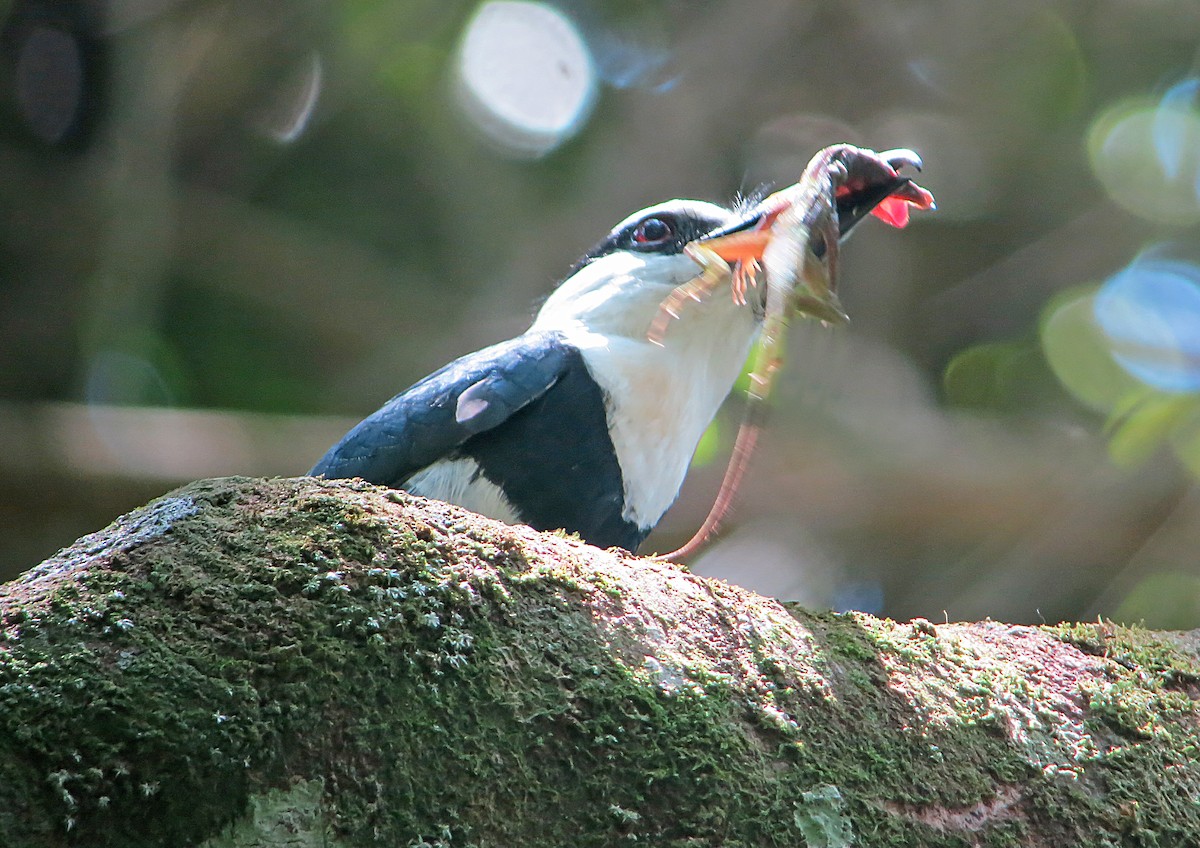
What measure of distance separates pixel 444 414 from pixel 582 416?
1.41ft

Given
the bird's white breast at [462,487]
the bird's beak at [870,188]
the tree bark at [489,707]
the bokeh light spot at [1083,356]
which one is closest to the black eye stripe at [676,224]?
the bird's beak at [870,188]

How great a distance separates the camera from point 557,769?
6.18 feet

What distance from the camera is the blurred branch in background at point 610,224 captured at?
6.20 meters

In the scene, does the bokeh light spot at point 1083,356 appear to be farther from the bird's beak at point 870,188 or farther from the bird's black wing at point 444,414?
the bird's black wing at point 444,414

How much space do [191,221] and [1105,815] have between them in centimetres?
622

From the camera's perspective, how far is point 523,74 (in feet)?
24.8

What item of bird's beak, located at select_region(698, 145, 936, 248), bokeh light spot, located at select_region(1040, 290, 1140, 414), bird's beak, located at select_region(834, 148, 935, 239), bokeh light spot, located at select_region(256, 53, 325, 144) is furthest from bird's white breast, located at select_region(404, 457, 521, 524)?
bokeh light spot, located at select_region(256, 53, 325, 144)

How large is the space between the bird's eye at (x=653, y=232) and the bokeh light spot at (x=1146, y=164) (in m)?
3.39

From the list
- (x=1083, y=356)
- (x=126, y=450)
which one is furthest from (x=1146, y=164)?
(x=126, y=450)

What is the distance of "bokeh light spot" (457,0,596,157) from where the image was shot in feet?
24.6

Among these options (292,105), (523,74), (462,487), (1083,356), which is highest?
(523,74)

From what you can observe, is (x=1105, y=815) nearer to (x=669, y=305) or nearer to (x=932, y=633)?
(x=932, y=633)

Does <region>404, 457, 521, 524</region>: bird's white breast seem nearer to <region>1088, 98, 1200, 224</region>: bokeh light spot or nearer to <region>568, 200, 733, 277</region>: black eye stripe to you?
<region>568, 200, 733, 277</region>: black eye stripe

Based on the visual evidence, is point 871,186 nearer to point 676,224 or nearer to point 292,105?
point 676,224
